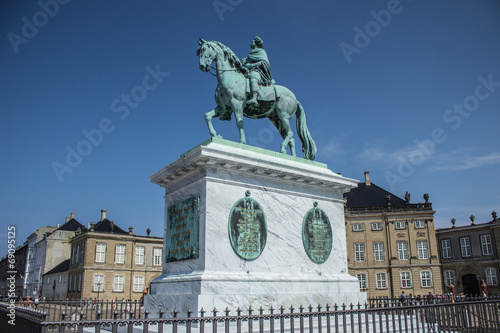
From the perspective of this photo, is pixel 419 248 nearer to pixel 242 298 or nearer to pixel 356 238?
pixel 356 238

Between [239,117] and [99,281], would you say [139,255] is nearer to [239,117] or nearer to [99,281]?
[99,281]

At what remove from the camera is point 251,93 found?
33.4 feet

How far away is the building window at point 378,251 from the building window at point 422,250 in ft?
14.8

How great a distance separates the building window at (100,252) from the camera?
163 feet

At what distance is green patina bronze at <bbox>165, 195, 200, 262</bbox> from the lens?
8.44 metres

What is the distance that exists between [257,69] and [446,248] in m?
55.5

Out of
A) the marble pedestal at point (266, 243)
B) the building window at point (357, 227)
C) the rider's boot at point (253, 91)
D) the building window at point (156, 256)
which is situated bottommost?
the marble pedestal at point (266, 243)

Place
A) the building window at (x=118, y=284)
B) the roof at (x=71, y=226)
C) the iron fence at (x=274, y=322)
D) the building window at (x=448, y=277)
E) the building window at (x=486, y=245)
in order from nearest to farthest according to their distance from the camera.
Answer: the iron fence at (x=274, y=322) < the building window at (x=118, y=284) < the building window at (x=486, y=245) < the building window at (x=448, y=277) < the roof at (x=71, y=226)

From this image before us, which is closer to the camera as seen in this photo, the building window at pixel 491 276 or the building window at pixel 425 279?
the building window at pixel 491 276

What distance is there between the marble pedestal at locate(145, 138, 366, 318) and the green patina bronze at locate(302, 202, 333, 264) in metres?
0.13

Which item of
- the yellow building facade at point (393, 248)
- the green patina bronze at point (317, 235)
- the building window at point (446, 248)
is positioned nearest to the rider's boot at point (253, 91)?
the green patina bronze at point (317, 235)

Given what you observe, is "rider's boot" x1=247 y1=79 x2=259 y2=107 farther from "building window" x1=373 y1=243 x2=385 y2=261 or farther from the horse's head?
"building window" x1=373 y1=243 x2=385 y2=261

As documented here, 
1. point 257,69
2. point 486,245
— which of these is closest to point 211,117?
point 257,69

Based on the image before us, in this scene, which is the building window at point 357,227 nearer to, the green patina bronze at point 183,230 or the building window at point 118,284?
the building window at point 118,284
